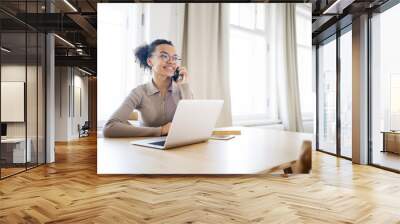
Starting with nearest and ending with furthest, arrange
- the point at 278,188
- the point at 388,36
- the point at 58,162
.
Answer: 1. the point at 278,188
2. the point at 388,36
3. the point at 58,162

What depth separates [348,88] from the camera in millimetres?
7281

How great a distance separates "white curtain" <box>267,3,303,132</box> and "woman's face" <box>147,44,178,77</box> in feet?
4.60

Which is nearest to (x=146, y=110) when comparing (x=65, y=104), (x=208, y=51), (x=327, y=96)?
(x=208, y=51)

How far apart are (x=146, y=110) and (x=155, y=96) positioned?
23 centimetres

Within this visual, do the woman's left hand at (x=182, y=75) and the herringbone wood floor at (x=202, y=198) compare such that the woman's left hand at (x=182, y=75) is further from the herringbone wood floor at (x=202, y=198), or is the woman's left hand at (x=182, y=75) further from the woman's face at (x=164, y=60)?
the herringbone wood floor at (x=202, y=198)

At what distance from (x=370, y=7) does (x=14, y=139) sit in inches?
237

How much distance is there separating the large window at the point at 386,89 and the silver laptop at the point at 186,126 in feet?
9.86

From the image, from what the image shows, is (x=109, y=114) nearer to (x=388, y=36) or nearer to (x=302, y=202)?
(x=302, y=202)

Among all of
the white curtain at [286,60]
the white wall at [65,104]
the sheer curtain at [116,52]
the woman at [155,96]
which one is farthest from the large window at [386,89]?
the white wall at [65,104]

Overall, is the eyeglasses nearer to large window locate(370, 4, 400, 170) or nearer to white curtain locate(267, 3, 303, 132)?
white curtain locate(267, 3, 303, 132)

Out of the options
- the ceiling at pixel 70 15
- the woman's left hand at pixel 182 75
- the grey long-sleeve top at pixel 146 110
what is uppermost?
the ceiling at pixel 70 15

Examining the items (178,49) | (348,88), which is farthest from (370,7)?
(178,49)

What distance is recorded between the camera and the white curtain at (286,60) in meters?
5.22

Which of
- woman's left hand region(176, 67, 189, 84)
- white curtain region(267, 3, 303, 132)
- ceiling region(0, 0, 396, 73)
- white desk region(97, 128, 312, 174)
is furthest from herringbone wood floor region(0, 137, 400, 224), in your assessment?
ceiling region(0, 0, 396, 73)
